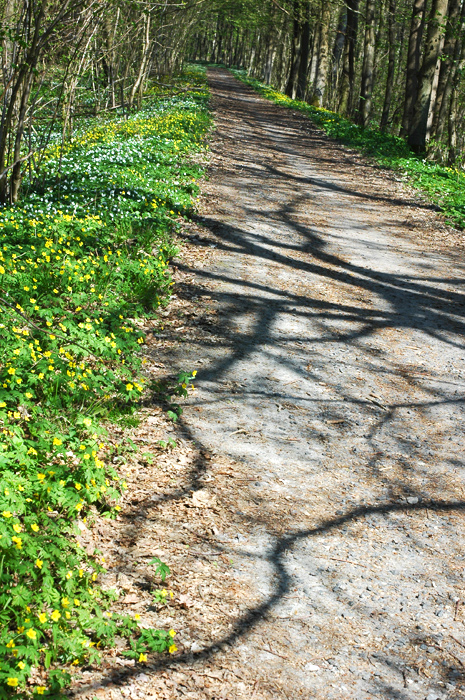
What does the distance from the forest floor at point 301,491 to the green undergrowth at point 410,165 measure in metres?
3.80

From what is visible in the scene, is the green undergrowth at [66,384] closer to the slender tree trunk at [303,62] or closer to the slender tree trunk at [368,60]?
the slender tree trunk at [368,60]

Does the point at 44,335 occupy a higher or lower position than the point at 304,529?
higher

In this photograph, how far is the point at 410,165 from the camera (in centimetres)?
1430

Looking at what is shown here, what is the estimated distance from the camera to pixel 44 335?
4.43 metres

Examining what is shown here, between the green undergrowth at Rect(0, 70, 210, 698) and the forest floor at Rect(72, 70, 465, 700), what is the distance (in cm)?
18

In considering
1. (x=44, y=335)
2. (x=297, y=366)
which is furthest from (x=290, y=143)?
(x=44, y=335)

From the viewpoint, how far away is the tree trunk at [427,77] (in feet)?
48.4

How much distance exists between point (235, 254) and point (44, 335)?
4.04 meters

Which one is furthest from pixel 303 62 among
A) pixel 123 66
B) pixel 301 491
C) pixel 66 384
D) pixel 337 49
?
pixel 301 491

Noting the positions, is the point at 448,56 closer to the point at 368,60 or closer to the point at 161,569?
the point at 368,60

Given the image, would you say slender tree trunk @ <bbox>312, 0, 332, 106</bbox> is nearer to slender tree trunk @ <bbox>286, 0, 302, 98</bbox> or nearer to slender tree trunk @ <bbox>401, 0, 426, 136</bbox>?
slender tree trunk @ <bbox>286, 0, 302, 98</bbox>

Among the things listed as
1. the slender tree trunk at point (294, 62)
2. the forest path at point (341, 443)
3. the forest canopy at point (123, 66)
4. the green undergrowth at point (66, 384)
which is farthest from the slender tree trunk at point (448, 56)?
the slender tree trunk at point (294, 62)

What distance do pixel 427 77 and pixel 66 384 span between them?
48.0 ft

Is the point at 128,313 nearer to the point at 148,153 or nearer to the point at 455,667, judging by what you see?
the point at 455,667
